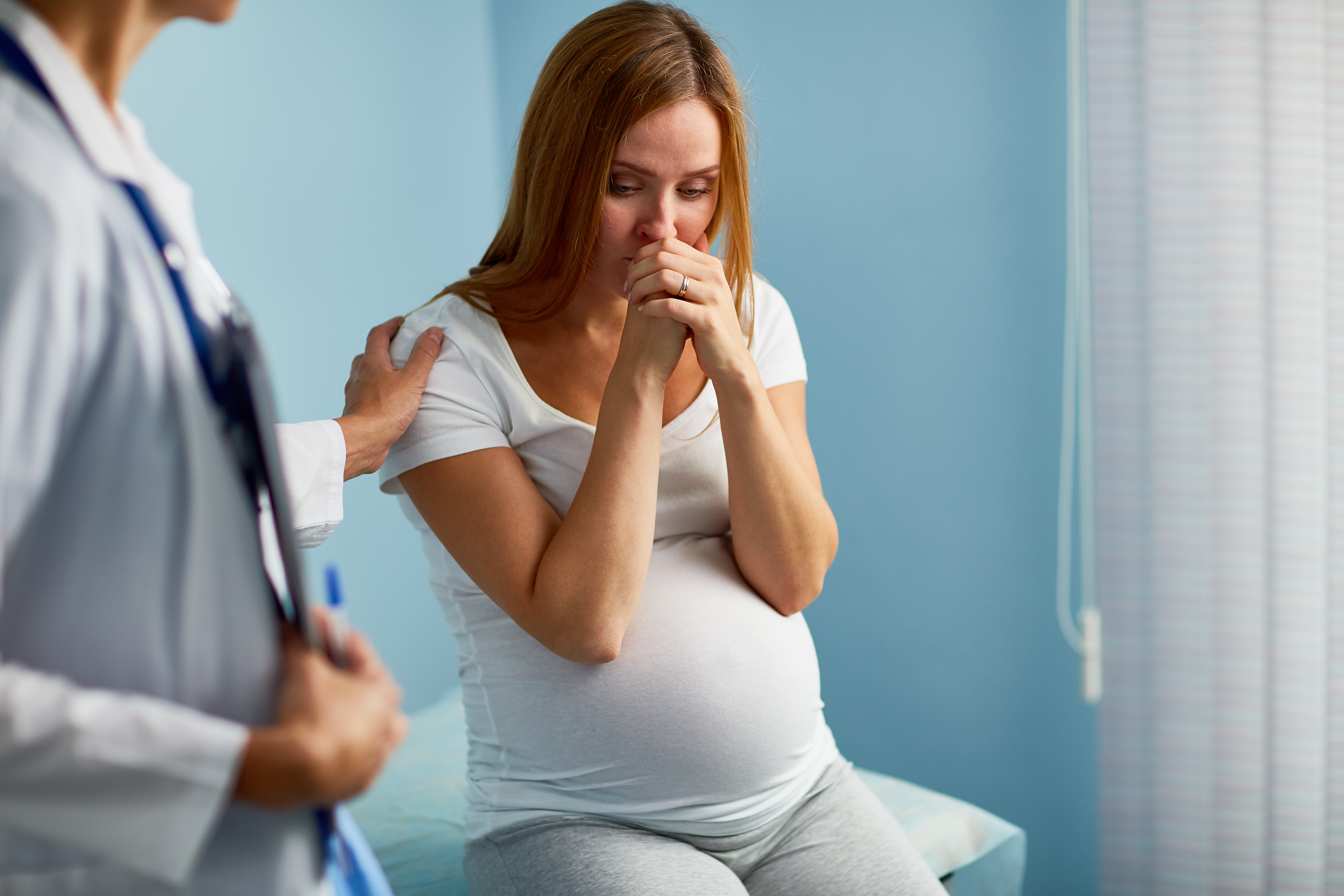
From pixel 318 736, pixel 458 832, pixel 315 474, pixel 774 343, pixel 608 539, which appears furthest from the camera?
pixel 458 832

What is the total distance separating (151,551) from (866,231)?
5.57 feet

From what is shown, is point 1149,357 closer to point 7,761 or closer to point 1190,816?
→ point 1190,816

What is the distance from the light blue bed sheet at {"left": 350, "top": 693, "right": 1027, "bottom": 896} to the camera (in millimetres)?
1332

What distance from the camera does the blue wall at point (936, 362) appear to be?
1811mm

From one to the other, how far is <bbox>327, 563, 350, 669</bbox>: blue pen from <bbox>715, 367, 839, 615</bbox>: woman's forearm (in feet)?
2.03

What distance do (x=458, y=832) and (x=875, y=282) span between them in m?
1.29

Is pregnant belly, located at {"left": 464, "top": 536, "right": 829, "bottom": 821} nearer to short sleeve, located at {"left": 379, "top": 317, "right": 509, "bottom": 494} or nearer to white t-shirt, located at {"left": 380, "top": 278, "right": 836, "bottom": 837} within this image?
white t-shirt, located at {"left": 380, "top": 278, "right": 836, "bottom": 837}

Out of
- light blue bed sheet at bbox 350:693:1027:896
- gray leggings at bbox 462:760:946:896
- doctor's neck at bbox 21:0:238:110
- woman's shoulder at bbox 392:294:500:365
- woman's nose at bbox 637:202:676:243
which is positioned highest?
doctor's neck at bbox 21:0:238:110

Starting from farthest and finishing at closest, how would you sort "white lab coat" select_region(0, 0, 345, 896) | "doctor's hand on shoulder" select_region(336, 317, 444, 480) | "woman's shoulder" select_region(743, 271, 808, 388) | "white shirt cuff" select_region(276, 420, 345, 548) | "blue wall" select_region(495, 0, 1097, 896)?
"blue wall" select_region(495, 0, 1097, 896)
"woman's shoulder" select_region(743, 271, 808, 388)
"doctor's hand on shoulder" select_region(336, 317, 444, 480)
"white shirt cuff" select_region(276, 420, 345, 548)
"white lab coat" select_region(0, 0, 345, 896)

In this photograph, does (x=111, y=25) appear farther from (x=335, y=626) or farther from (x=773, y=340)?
(x=773, y=340)

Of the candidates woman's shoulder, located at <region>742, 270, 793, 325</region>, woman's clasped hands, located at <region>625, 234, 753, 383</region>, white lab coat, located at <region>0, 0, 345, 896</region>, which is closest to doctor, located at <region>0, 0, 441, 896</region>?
white lab coat, located at <region>0, 0, 345, 896</region>

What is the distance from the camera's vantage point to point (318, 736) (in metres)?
0.46

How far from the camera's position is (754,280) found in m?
1.31

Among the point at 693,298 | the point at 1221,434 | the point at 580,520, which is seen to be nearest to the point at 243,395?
the point at 580,520
